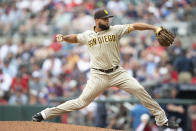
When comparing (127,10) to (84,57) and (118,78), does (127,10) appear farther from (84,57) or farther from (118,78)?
(118,78)

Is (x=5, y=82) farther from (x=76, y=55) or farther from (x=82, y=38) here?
(x=82, y=38)

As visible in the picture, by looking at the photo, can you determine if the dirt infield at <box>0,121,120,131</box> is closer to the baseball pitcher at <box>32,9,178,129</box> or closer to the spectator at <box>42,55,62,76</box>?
the baseball pitcher at <box>32,9,178,129</box>

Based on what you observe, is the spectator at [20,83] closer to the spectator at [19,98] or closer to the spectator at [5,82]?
the spectator at [19,98]

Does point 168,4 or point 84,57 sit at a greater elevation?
point 168,4

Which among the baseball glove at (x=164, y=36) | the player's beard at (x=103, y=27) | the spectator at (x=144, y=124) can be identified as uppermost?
the player's beard at (x=103, y=27)

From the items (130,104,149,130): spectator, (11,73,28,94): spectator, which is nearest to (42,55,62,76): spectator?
(11,73,28,94): spectator

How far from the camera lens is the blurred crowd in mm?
13047

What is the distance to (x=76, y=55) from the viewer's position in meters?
15.8

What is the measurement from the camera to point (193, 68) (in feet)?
43.8

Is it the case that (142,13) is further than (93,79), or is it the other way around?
(142,13)

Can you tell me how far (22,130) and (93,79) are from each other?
4.58ft

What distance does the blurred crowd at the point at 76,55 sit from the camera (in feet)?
42.8

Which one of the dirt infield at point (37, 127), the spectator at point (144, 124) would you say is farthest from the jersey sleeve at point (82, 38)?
the spectator at point (144, 124)

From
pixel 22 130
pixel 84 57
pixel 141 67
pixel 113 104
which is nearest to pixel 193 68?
pixel 141 67
